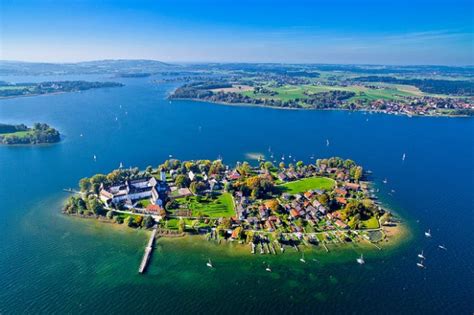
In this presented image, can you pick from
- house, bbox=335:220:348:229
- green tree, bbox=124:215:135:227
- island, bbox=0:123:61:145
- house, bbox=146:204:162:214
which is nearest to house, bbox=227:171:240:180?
house, bbox=146:204:162:214

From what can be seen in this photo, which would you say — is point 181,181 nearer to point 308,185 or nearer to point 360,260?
point 308,185

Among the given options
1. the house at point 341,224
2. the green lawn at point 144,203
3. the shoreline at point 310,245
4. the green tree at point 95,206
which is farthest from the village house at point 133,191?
the house at point 341,224

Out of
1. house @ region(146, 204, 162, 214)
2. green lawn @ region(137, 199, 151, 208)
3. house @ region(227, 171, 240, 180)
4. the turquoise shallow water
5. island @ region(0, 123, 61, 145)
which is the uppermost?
island @ region(0, 123, 61, 145)

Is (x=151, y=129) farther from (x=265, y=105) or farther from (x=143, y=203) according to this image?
(x=265, y=105)

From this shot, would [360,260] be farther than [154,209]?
No

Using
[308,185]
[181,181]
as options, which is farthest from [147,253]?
[308,185]

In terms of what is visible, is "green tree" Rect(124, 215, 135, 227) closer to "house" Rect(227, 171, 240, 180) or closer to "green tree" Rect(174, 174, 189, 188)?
"green tree" Rect(174, 174, 189, 188)

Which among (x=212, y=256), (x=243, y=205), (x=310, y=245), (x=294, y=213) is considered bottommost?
(x=212, y=256)
